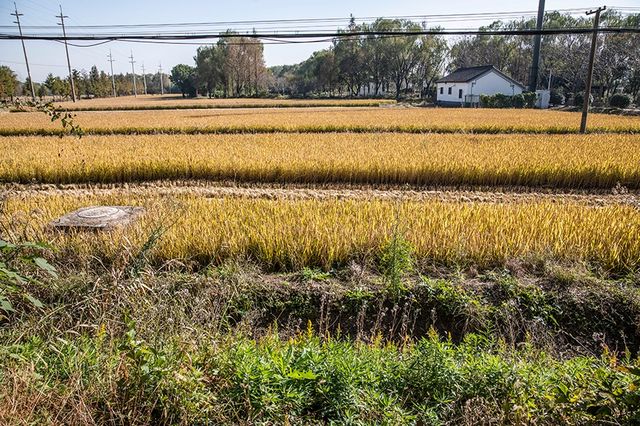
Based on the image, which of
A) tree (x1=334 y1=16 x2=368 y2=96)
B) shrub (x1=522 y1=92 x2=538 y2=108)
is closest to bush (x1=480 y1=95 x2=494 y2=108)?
shrub (x1=522 y1=92 x2=538 y2=108)

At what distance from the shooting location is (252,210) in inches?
307

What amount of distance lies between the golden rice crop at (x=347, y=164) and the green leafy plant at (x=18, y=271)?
7255 millimetres

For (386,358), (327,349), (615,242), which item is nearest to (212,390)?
(327,349)

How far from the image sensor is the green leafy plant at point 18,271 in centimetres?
284

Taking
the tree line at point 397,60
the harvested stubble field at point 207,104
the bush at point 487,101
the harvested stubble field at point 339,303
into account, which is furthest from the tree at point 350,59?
the harvested stubble field at point 339,303

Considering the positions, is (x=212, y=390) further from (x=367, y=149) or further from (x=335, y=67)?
(x=335, y=67)

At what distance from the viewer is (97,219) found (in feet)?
23.4

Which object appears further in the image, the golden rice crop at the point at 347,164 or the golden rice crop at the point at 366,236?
the golden rice crop at the point at 347,164

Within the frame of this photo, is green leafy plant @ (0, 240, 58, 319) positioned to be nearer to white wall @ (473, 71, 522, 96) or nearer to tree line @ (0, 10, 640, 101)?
white wall @ (473, 71, 522, 96)

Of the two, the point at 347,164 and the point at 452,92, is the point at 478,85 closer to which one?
the point at 452,92

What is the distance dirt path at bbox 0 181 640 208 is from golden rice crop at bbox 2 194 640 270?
2.95 metres

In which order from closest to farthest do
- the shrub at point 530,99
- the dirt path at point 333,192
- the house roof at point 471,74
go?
the dirt path at point 333,192 < the shrub at point 530,99 < the house roof at point 471,74

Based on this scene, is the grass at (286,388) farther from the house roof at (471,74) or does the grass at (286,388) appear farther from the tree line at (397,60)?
the tree line at (397,60)

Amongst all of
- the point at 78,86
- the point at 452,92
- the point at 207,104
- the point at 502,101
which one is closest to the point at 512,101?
the point at 502,101
